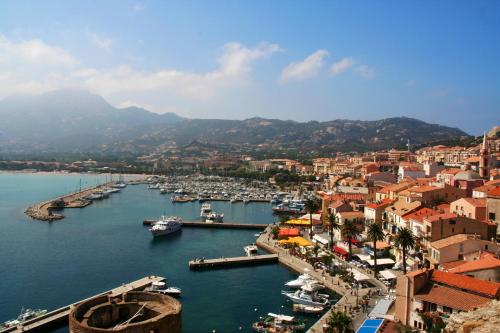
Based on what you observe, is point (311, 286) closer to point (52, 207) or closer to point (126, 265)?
point (126, 265)

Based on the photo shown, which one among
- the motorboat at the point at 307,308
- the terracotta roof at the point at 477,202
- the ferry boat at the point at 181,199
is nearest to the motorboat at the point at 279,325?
the motorboat at the point at 307,308

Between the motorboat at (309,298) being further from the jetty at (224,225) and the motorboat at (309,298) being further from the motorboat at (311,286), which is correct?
the jetty at (224,225)

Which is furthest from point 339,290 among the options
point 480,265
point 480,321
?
point 480,321

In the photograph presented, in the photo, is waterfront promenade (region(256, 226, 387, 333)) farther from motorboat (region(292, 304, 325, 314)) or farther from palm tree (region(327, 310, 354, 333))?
palm tree (region(327, 310, 354, 333))

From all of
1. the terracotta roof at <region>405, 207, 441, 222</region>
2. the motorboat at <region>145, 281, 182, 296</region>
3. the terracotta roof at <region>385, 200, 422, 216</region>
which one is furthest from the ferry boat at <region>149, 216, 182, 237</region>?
the terracotta roof at <region>405, 207, 441, 222</region>

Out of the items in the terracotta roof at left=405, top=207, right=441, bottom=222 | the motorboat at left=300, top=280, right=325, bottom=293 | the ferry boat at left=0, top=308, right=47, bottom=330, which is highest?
the terracotta roof at left=405, top=207, right=441, bottom=222

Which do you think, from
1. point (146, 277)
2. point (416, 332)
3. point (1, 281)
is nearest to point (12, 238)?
point (1, 281)

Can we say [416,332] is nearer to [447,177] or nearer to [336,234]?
[336,234]
